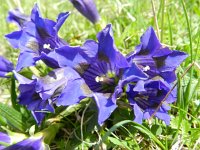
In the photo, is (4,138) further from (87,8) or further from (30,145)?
(87,8)

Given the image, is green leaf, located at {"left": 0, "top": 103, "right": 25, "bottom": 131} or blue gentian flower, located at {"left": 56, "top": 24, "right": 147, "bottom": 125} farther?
green leaf, located at {"left": 0, "top": 103, "right": 25, "bottom": 131}

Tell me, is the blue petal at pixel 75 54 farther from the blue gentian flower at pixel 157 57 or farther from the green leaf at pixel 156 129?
the green leaf at pixel 156 129

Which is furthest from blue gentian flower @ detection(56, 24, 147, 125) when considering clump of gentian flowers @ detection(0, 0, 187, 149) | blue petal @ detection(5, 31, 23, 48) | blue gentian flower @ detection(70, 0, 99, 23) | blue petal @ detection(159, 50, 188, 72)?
blue gentian flower @ detection(70, 0, 99, 23)

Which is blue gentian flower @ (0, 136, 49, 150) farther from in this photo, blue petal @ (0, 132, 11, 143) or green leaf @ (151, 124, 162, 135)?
green leaf @ (151, 124, 162, 135)

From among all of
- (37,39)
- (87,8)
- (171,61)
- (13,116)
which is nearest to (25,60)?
(37,39)

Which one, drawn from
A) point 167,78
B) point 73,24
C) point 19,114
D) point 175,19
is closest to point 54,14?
point 73,24

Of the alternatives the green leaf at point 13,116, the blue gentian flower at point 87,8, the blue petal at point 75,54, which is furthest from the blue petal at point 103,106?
the blue gentian flower at point 87,8

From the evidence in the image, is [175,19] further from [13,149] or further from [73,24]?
[13,149]
